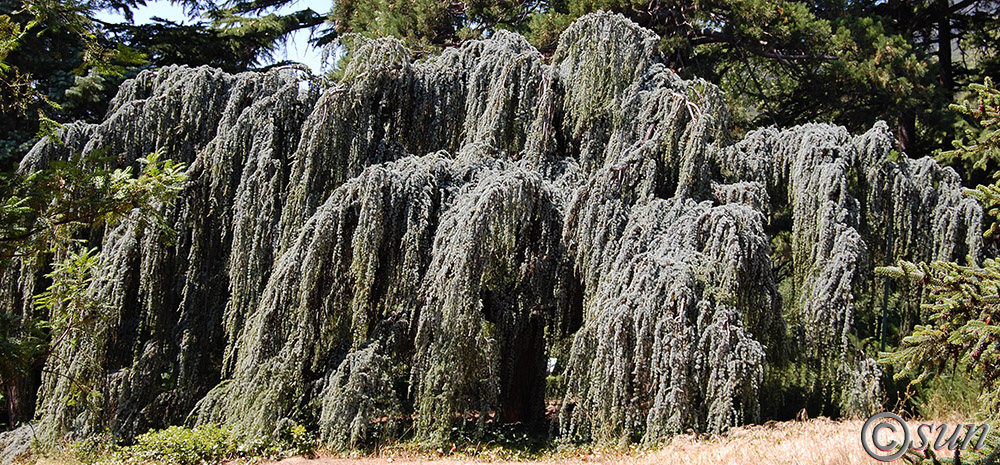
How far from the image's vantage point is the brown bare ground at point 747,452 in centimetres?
532

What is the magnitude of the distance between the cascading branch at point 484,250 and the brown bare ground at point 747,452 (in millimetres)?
181

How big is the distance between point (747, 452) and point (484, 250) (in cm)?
262

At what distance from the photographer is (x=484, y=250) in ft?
20.6

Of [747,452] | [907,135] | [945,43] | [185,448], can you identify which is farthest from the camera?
[945,43]

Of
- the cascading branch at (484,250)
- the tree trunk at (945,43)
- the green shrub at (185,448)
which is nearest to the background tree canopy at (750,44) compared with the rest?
the tree trunk at (945,43)

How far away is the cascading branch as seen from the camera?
20.2 feet

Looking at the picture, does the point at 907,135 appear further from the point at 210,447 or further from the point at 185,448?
the point at 185,448

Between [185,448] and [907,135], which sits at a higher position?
[907,135]

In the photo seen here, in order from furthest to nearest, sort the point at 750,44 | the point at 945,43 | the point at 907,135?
1. the point at 945,43
2. the point at 907,135
3. the point at 750,44

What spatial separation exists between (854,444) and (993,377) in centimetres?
168

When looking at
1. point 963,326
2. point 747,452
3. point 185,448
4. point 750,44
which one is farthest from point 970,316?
point 750,44

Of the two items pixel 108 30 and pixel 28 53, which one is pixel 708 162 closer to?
pixel 28 53

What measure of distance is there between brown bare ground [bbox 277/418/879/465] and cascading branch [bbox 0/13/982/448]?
181mm

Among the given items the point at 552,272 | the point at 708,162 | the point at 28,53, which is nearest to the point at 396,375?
the point at 552,272
